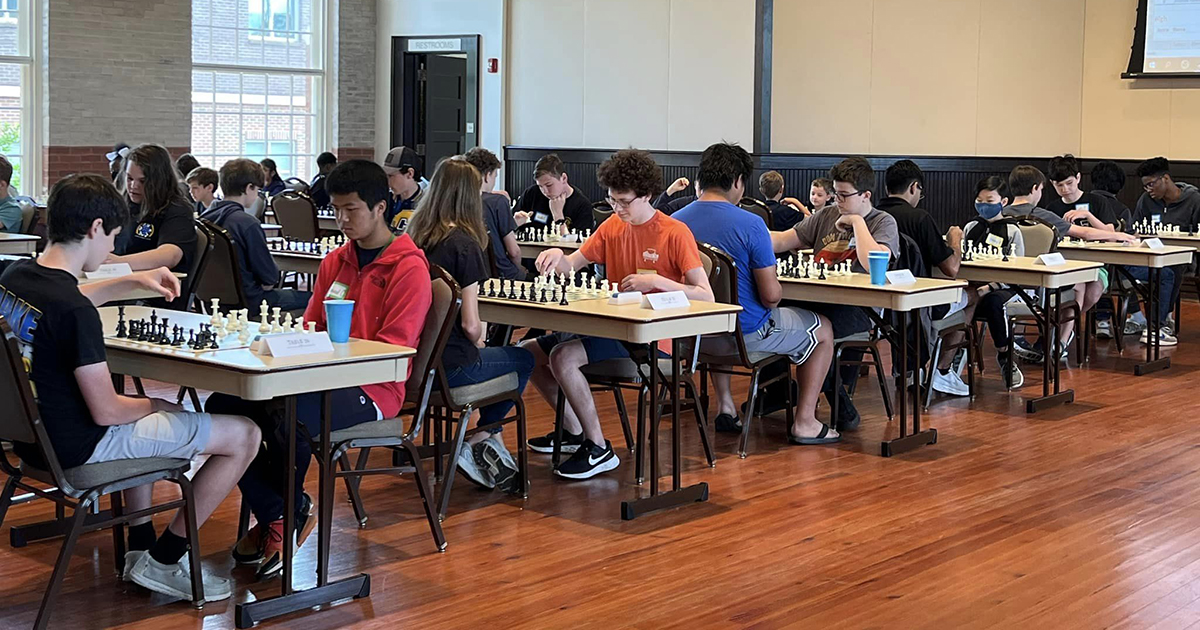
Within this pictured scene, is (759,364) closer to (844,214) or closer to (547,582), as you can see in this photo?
(844,214)

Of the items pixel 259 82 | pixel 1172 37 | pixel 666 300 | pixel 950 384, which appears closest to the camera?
pixel 666 300

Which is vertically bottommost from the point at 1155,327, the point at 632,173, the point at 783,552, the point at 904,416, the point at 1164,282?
the point at 783,552

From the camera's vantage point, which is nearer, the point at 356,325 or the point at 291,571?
the point at 291,571

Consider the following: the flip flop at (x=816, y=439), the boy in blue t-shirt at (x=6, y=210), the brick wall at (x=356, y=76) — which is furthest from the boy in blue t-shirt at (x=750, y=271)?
the brick wall at (x=356, y=76)

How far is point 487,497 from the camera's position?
485cm

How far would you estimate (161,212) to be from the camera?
548 centimetres

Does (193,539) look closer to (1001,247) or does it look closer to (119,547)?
(119,547)

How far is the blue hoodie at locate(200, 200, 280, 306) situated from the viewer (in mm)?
6102

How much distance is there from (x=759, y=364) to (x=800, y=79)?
22.6ft

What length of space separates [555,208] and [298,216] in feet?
5.88

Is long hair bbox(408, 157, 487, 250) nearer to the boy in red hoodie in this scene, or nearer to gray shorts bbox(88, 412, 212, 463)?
the boy in red hoodie

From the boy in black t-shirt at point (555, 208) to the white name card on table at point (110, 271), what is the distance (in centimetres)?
344

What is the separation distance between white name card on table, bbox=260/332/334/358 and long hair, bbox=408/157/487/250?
1.16 m

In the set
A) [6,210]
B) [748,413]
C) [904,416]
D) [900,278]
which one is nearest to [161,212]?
[748,413]
